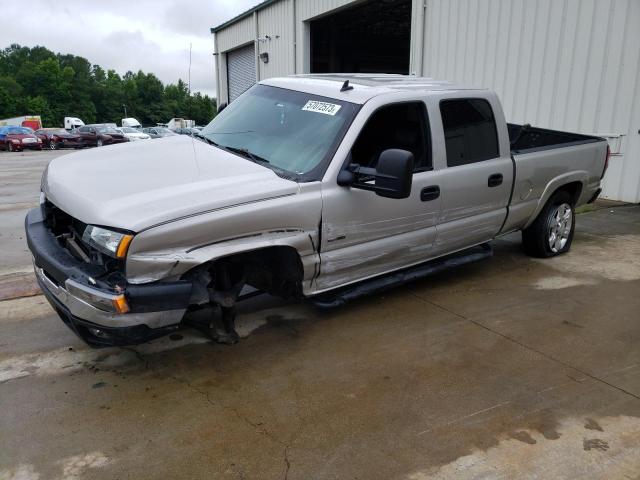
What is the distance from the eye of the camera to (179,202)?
303 cm

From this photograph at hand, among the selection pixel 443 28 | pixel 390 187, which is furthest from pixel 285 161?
pixel 443 28

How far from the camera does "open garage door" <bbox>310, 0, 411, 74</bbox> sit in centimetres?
2025

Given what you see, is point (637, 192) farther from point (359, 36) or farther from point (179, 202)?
point (359, 36)

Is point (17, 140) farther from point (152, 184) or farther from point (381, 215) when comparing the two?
point (381, 215)

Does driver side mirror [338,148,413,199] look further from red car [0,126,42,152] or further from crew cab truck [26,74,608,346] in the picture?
red car [0,126,42,152]

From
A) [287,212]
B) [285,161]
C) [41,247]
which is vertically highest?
[285,161]

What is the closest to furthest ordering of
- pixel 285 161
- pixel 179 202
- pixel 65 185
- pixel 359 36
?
pixel 179 202, pixel 65 185, pixel 285 161, pixel 359 36

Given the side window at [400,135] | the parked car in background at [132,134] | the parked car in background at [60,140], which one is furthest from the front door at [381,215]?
the parked car in background at [60,140]

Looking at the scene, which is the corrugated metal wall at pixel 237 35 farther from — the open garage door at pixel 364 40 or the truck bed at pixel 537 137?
the truck bed at pixel 537 137

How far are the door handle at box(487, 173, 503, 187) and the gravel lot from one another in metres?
1.05

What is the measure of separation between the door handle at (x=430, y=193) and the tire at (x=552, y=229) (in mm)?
2009

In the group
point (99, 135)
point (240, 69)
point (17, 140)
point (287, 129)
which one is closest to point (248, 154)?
point (287, 129)

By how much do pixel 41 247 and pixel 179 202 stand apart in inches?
42.4

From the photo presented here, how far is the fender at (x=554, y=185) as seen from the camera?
551 centimetres
